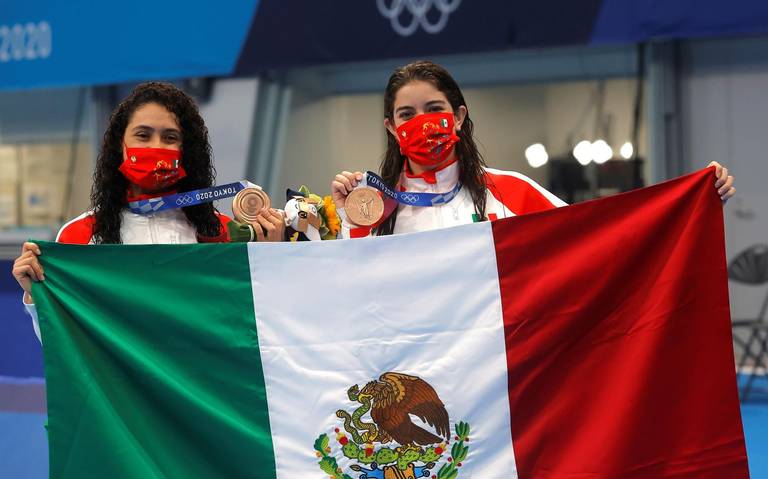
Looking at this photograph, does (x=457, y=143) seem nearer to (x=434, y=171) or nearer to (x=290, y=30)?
(x=434, y=171)

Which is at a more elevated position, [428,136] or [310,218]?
[428,136]

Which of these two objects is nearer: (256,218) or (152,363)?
(152,363)

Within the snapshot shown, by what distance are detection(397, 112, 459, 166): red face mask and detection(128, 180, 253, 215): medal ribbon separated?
0.44 meters

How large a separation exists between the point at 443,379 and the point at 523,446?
0.24m

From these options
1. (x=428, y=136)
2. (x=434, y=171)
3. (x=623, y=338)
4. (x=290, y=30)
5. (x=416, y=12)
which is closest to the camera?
(x=623, y=338)

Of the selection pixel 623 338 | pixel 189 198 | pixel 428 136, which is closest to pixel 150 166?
pixel 189 198

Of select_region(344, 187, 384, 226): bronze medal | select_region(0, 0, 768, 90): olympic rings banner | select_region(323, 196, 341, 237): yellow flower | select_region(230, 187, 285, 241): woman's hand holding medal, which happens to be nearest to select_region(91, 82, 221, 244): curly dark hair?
select_region(230, 187, 285, 241): woman's hand holding medal

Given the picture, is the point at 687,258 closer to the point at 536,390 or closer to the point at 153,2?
the point at 536,390

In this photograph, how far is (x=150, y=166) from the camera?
247cm

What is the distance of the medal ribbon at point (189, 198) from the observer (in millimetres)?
2475

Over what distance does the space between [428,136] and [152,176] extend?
2.39 feet

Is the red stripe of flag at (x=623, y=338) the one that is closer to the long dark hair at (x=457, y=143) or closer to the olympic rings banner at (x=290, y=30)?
the long dark hair at (x=457, y=143)

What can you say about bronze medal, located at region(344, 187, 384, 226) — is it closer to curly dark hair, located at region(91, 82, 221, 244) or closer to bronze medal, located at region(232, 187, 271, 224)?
bronze medal, located at region(232, 187, 271, 224)

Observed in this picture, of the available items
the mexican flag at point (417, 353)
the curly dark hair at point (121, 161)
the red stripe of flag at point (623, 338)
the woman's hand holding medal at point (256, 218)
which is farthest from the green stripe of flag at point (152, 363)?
the red stripe of flag at point (623, 338)
